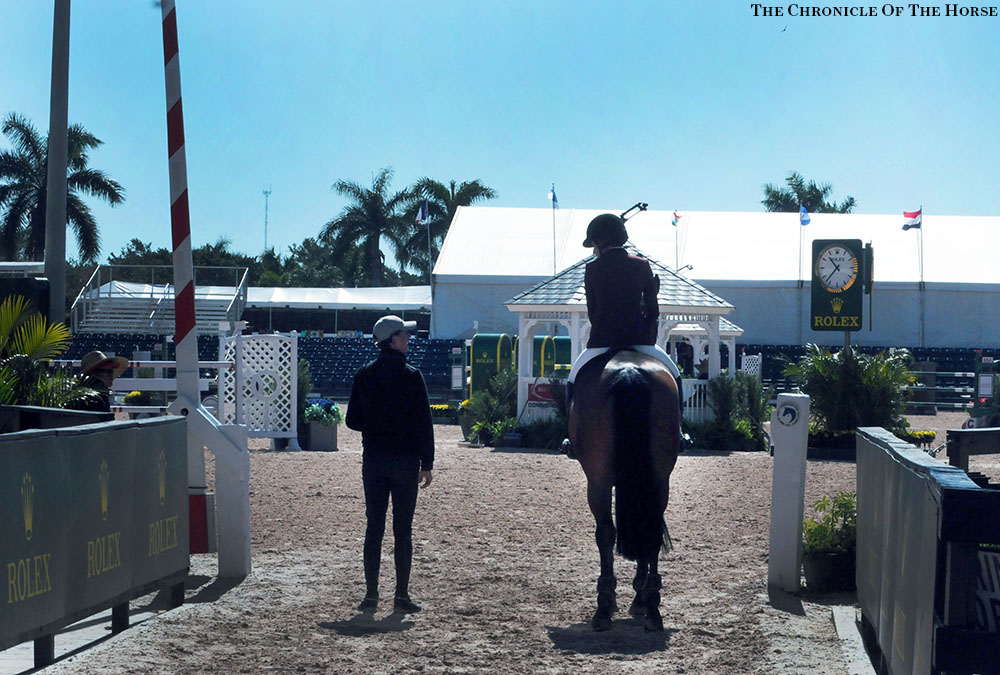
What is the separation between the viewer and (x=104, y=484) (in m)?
5.79

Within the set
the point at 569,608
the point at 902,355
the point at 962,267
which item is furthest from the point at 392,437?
the point at 962,267

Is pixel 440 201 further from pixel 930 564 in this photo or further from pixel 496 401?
pixel 930 564

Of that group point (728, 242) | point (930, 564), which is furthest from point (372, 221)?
point (930, 564)

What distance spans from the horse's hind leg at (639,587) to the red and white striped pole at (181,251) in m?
3.30

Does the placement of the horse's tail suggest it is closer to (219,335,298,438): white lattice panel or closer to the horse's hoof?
the horse's hoof

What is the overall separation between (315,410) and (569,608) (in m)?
12.8

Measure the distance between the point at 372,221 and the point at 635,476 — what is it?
57.6m

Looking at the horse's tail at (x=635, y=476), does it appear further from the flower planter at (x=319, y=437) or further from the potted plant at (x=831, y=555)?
the flower planter at (x=319, y=437)

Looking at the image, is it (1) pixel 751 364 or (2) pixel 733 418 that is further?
(1) pixel 751 364

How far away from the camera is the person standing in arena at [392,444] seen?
7.00 meters

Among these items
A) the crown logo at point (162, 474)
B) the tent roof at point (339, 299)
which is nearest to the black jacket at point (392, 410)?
the crown logo at point (162, 474)

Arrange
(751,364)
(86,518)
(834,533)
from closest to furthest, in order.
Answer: (86,518) → (834,533) → (751,364)

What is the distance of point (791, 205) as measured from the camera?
6550 centimetres

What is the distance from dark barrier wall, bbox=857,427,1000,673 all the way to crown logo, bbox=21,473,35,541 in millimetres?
3599
